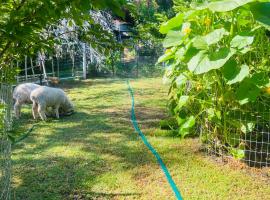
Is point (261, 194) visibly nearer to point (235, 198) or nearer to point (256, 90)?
point (235, 198)

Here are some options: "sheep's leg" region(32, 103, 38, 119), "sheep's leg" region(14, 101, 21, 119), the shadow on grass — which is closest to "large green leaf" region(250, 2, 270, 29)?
the shadow on grass

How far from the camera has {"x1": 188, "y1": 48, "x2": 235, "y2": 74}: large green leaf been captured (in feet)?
10.5

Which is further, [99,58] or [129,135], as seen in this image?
[99,58]

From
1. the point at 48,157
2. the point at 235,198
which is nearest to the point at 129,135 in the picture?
the point at 48,157

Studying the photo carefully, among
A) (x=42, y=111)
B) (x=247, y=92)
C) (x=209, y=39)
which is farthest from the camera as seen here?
(x=42, y=111)

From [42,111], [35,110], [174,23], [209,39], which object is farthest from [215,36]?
[35,110]

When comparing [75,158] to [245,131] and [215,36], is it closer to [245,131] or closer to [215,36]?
[245,131]

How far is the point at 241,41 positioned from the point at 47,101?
4.66 metres

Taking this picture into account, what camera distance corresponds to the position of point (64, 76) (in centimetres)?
1447

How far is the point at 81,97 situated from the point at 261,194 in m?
6.83

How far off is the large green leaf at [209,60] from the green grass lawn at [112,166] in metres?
1.16

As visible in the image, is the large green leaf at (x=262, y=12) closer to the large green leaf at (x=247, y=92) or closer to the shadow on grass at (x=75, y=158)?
the large green leaf at (x=247, y=92)

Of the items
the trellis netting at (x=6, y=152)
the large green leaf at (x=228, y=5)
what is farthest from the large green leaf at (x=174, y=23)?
the trellis netting at (x=6, y=152)

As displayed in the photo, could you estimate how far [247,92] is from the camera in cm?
344
